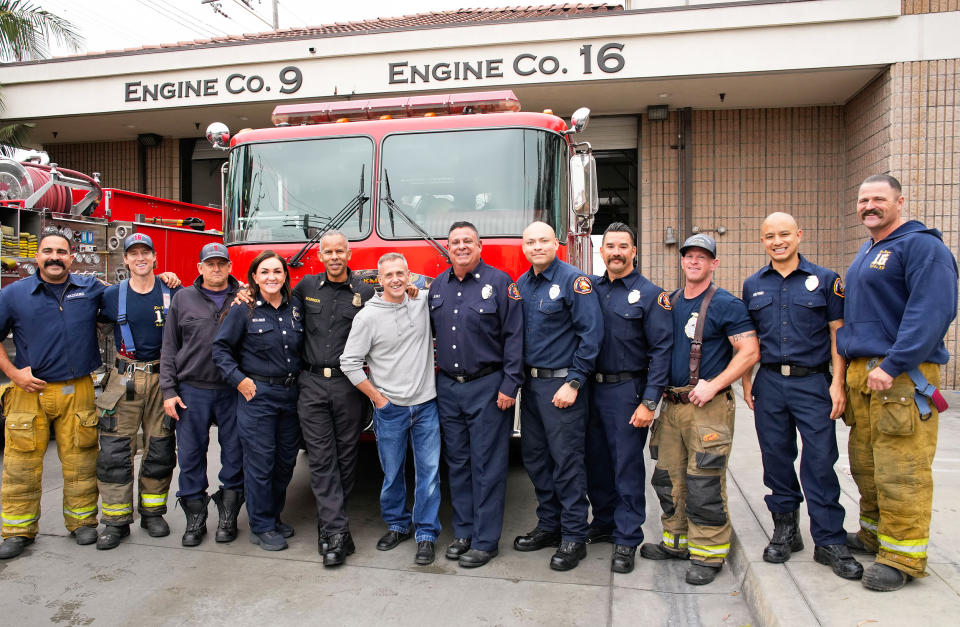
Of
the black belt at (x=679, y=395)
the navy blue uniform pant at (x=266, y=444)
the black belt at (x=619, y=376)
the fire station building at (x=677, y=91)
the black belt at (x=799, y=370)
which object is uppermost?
the fire station building at (x=677, y=91)

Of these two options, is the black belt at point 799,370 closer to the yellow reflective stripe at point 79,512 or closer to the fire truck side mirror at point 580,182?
the fire truck side mirror at point 580,182

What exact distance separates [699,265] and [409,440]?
6.39ft

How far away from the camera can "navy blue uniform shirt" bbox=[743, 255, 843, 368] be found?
3447 millimetres

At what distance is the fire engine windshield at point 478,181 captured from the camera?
4.62 m

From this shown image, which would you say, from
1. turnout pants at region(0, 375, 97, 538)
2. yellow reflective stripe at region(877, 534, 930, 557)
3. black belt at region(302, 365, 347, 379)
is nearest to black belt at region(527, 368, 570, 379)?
black belt at region(302, 365, 347, 379)

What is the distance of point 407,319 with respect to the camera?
3980 millimetres

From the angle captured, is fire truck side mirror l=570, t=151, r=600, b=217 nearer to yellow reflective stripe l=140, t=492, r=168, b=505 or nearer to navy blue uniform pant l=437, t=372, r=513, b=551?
navy blue uniform pant l=437, t=372, r=513, b=551

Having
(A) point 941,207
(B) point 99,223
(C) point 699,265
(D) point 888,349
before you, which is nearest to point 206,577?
(C) point 699,265

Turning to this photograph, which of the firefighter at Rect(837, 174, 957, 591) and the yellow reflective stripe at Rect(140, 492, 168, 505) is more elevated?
the firefighter at Rect(837, 174, 957, 591)

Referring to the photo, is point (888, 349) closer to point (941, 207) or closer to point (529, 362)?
point (529, 362)

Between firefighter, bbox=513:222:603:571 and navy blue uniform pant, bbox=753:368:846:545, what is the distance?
3.05 ft

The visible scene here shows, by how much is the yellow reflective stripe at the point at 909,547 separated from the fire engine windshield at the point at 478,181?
8.37 ft

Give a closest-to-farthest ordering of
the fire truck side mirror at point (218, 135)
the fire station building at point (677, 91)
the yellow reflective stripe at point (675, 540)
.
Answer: the yellow reflective stripe at point (675, 540), the fire truck side mirror at point (218, 135), the fire station building at point (677, 91)


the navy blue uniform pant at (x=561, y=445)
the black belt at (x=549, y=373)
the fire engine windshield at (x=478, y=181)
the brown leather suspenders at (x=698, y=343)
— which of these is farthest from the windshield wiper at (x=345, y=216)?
the brown leather suspenders at (x=698, y=343)
